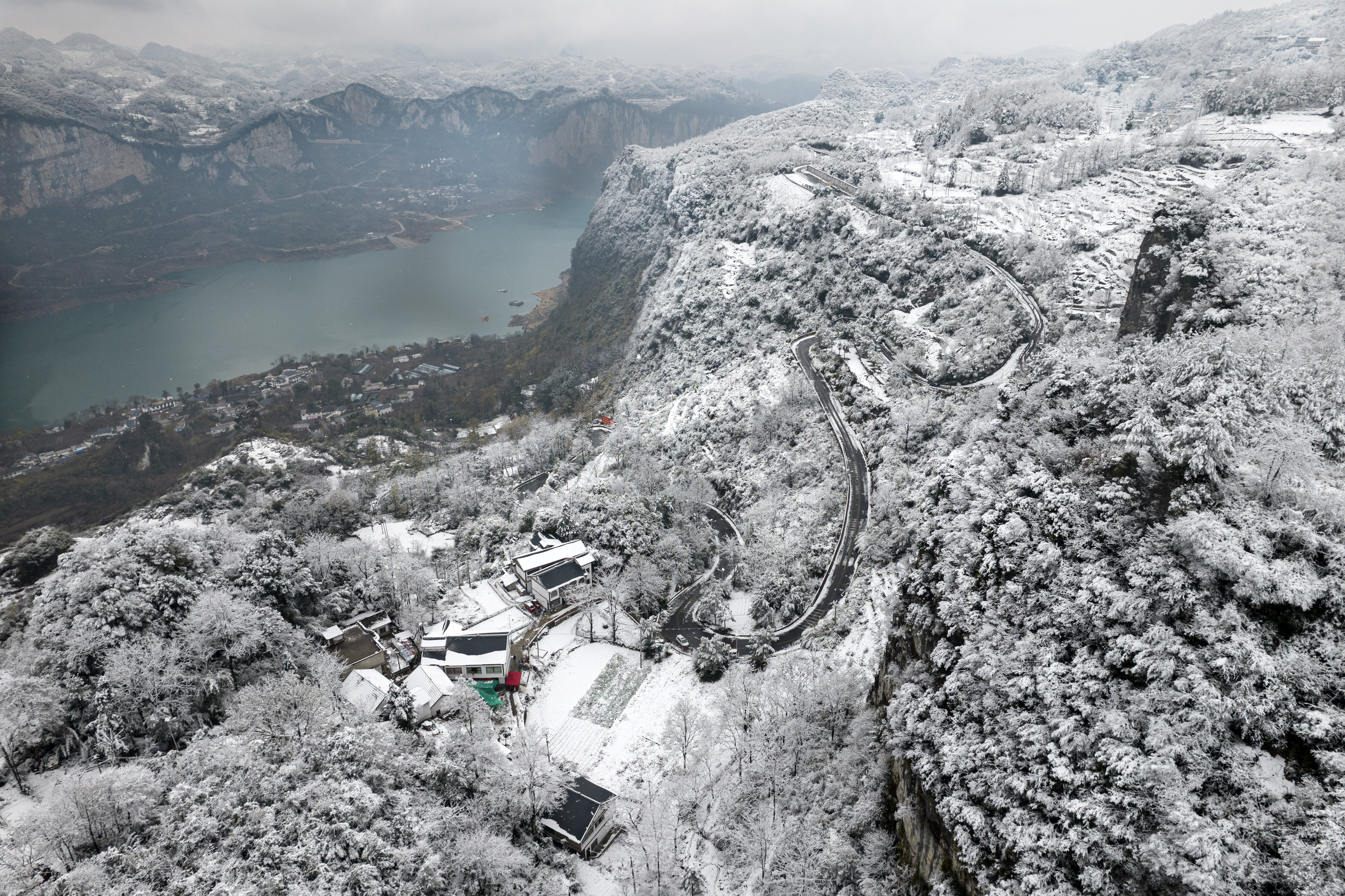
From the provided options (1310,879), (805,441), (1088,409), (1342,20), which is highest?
(1342,20)

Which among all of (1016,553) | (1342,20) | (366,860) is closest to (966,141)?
(1342,20)

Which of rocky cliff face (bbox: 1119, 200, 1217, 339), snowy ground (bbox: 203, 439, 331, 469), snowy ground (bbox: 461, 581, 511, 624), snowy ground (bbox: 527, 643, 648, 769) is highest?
rocky cliff face (bbox: 1119, 200, 1217, 339)

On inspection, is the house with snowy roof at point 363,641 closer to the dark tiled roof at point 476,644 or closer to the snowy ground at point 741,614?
the dark tiled roof at point 476,644

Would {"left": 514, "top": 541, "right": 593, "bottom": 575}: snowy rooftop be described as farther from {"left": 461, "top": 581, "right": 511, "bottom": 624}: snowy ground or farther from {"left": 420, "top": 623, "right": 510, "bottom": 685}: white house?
{"left": 420, "top": 623, "right": 510, "bottom": 685}: white house

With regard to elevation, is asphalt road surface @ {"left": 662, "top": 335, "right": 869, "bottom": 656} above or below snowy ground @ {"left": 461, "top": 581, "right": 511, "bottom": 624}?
above

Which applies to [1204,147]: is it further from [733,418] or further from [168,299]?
[168,299]

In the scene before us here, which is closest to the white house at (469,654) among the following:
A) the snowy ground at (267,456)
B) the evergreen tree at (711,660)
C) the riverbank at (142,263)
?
the evergreen tree at (711,660)

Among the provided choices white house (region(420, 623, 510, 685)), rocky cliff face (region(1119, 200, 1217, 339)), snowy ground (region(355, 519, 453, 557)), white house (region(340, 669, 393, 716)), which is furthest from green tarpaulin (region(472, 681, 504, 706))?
rocky cliff face (region(1119, 200, 1217, 339))
